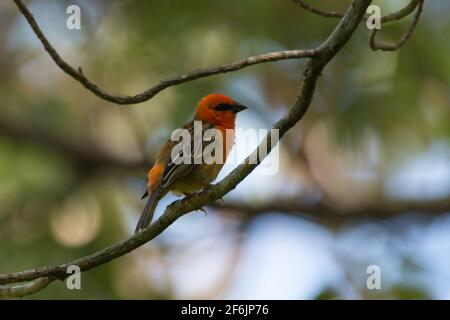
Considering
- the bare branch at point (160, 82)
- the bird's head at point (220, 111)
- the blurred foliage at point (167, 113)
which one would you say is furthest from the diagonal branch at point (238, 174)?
the blurred foliage at point (167, 113)

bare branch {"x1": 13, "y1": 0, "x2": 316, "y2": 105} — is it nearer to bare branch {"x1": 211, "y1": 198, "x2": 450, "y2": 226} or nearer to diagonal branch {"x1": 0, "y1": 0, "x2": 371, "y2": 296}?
diagonal branch {"x1": 0, "y1": 0, "x2": 371, "y2": 296}

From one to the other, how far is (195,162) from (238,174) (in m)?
1.36

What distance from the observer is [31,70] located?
8961 mm

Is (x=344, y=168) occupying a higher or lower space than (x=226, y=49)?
lower

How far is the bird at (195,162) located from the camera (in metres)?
4.89

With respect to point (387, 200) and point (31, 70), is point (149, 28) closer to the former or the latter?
point (31, 70)

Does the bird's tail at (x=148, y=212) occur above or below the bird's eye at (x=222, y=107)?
below

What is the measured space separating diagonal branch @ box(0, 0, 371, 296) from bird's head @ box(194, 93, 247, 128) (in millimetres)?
1353

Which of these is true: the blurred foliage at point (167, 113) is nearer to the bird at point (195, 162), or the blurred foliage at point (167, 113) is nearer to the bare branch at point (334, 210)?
the bare branch at point (334, 210)

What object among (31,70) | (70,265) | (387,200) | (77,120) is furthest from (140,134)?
(70,265)

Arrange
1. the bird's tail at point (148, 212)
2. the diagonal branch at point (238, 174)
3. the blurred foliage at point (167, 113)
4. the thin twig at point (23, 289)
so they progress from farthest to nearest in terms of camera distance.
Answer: the blurred foliage at point (167, 113) → the bird's tail at point (148, 212) → the thin twig at point (23, 289) → the diagonal branch at point (238, 174)

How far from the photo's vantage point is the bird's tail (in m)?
4.81

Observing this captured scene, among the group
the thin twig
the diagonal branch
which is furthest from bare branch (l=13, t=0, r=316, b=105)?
the thin twig
